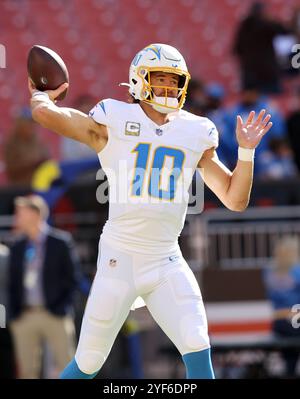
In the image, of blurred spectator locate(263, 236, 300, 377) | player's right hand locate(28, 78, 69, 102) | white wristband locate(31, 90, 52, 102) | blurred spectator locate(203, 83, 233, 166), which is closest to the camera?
white wristband locate(31, 90, 52, 102)

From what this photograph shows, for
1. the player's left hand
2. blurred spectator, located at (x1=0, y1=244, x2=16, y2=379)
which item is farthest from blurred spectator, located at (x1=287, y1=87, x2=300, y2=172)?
the player's left hand

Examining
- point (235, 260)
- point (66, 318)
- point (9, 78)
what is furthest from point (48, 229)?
point (9, 78)

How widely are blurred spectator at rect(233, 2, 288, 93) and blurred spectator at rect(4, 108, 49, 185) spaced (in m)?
2.55

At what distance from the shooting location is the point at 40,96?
542cm

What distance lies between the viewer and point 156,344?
33.5 ft

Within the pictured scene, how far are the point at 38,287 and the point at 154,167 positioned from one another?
4356mm

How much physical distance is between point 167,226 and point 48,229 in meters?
4.65

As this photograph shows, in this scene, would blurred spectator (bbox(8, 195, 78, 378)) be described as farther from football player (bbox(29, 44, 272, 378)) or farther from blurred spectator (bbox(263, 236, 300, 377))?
football player (bbox(29, 44, 272, 378))

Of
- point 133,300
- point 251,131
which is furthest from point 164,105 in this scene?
point 133,300

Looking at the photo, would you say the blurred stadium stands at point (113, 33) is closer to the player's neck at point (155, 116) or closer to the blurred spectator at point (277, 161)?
the blurred spectator at point (277, 161)

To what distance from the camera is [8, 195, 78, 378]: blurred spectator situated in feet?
31.1

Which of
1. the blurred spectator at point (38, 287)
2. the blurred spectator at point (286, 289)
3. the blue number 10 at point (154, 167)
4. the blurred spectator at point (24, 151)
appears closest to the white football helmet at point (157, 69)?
the blue number 10 at point (154, 167)
